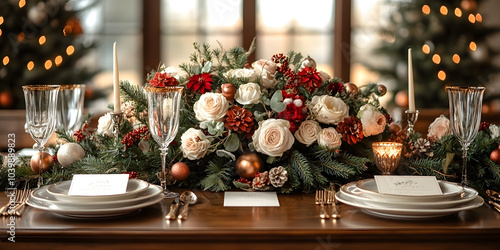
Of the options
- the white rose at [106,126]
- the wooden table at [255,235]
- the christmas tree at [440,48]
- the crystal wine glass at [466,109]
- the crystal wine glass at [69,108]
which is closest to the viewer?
the wooden table at [255,235]

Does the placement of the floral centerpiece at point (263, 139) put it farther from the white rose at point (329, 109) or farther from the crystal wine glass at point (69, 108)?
the crystal wine glass at point (69, 108)

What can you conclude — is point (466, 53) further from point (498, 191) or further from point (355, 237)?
point (355, 237)

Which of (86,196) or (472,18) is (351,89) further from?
(472,18)

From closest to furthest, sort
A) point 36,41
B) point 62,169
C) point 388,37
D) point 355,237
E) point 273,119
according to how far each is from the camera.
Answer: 1. point 355,237
2. point 273,119
3. point 62,169
4. point 36,41
5. point 388,37

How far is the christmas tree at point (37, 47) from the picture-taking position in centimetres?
420

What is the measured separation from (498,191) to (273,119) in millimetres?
623

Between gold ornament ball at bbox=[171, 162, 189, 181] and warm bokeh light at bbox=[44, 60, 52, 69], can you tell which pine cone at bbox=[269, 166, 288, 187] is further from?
warm bokeh light at bbox=[44, 60, 52, 69]

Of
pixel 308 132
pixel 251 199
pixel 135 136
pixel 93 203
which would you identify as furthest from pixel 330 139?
pixel 93 203

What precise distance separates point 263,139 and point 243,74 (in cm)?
23

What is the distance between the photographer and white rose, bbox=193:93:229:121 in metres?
1.42

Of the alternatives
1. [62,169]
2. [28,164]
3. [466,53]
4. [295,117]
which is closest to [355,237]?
[295,117]

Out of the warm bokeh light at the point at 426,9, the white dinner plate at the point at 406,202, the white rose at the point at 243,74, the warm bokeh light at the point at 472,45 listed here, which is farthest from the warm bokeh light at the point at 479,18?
the white dinner plate at the point at 406,202

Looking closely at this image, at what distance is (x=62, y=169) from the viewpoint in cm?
154

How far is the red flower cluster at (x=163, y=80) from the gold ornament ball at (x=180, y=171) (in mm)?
221
